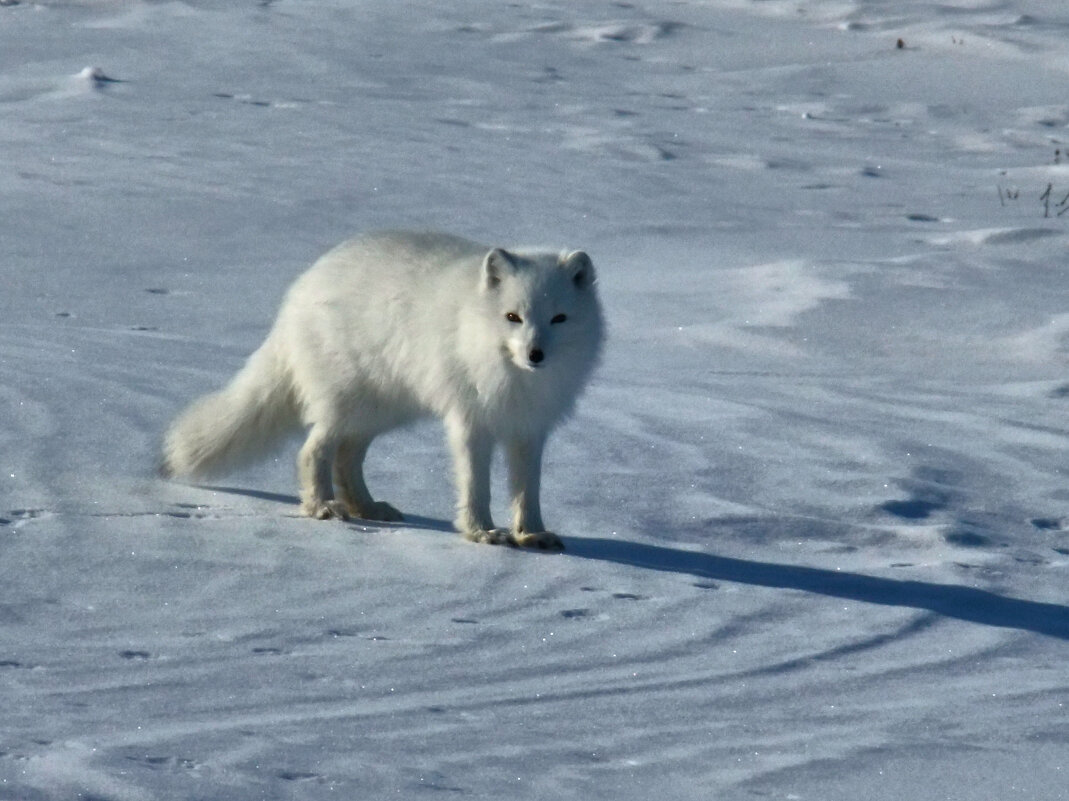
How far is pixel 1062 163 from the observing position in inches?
417

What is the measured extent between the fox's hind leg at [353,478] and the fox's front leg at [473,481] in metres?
0.34

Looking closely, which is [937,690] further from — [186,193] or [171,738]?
[186,193]

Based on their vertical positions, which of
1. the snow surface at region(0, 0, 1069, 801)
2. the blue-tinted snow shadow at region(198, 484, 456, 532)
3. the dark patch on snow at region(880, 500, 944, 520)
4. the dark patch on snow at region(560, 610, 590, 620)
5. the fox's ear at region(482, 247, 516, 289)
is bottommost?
the blue-tinted snow shadow at region(198, 484, 456, 532)

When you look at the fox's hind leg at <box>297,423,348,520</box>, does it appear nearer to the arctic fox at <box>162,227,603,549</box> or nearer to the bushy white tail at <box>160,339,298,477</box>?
the arctic fox at <box>162,227,603,549</box>

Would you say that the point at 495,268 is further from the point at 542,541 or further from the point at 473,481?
the point at 542,541

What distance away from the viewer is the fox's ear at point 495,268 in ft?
15.0

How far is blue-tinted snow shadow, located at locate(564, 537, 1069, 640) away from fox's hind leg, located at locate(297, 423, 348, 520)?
A: 74cm

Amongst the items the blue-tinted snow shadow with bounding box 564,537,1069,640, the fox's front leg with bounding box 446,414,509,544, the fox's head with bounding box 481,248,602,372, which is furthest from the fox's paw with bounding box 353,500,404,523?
the fox's head with bounding box 481,248,602,372

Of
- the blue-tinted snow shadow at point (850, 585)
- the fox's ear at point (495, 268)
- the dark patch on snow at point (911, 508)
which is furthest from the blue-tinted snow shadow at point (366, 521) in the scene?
the dark patch on snow at point (911, 508)

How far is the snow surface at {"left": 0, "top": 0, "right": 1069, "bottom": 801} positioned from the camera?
3217 millimetres

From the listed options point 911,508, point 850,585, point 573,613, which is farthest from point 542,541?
point 911,508

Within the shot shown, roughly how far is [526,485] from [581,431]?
3.66 feet

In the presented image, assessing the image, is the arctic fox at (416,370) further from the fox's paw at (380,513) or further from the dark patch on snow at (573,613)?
the dark patch on snow at (573,613)

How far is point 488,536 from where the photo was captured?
4.63 metres
